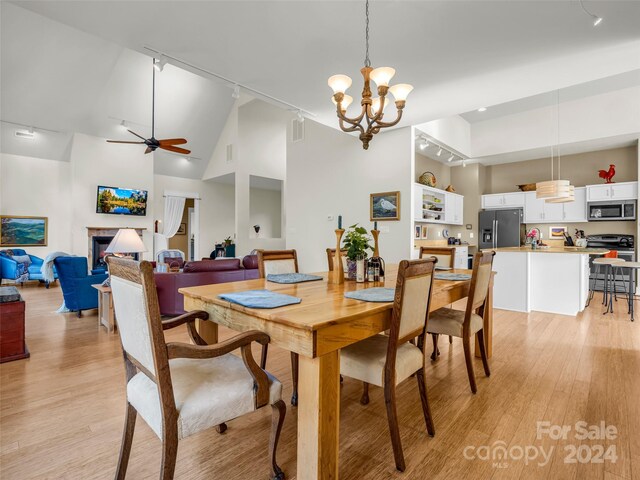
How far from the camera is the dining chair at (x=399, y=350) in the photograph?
4.86 feet

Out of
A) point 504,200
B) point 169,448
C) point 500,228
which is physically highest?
point 504,200

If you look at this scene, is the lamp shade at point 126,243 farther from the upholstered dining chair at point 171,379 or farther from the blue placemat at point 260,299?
the upholstered dining chair at point 171,379

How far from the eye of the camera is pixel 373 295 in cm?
169

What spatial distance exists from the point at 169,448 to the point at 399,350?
1.11 meters

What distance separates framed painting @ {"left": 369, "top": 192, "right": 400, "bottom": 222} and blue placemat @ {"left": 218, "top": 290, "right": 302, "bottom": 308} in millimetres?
3822

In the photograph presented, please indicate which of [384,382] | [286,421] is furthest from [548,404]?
[286,421]

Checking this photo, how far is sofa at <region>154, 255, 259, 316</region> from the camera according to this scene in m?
3.80

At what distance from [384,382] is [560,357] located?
2.38 meters

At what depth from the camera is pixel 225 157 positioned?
890 centimetres

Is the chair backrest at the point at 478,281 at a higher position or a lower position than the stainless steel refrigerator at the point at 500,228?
lower

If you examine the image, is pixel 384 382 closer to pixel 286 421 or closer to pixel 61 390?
pixel 286 421

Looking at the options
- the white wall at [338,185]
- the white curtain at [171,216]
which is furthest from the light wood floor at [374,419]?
the white curtain at [171,216]

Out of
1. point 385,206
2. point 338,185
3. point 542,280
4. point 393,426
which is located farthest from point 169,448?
point 338,185

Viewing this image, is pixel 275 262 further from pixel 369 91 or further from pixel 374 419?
pixel 369 91
